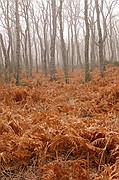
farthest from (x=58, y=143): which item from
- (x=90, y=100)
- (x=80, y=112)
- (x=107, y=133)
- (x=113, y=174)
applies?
(x=90, y=100)

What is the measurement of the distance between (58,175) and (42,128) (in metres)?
1.25

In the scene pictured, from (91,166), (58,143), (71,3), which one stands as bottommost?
(91,166)

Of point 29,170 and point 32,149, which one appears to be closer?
point 29,170

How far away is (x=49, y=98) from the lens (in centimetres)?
855

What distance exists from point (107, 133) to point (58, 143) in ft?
2.37

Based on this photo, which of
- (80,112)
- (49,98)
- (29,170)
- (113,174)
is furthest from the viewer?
(49,98)

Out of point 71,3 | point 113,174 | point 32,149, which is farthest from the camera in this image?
point 71,3

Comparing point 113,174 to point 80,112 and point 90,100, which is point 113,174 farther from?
point 90,100

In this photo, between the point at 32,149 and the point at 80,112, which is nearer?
the point at 32,149

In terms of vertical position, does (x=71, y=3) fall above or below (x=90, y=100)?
above

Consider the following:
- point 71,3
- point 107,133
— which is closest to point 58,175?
point 107,133

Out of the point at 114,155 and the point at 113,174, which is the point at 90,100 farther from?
the point at 113,174

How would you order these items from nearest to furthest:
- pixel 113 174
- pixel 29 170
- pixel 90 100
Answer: pixel 113 174, pixel 29 170, pixel 90 100

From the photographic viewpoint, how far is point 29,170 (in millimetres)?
3201
